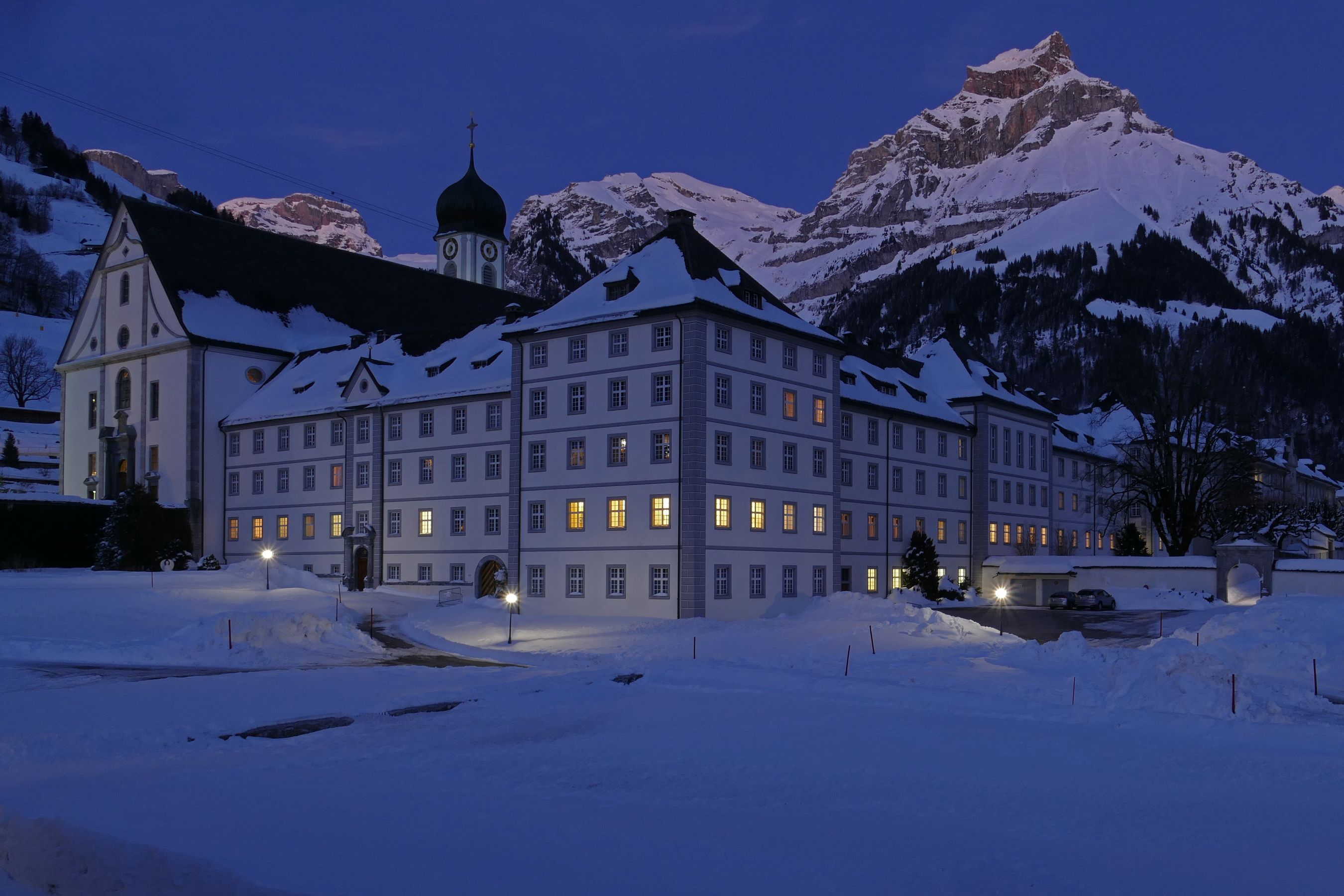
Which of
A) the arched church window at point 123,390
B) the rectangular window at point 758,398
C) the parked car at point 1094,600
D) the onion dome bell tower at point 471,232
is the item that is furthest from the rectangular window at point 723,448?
the onion dome bell tower at point 471,232

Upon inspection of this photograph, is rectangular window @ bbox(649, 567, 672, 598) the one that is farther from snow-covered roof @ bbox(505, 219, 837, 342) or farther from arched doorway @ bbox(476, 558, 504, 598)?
arched doorway @ bbox(476, 558, 504, 598)

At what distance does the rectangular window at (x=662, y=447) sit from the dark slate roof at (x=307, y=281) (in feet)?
74.6

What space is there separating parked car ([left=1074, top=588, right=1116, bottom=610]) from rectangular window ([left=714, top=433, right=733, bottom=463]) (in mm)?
24388

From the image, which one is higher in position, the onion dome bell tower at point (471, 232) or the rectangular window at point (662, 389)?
the onion dome bell tower at point (471, 232)

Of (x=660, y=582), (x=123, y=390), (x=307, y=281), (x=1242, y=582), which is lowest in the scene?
(x=1242, y=582)

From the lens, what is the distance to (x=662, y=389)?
45.8 metres

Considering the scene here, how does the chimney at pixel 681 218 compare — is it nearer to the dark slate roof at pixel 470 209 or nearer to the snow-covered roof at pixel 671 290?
the snow-covered roof at pixel 671 290

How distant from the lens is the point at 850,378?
200 feet

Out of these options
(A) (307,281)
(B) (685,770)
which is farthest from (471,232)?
(B) (685,770)

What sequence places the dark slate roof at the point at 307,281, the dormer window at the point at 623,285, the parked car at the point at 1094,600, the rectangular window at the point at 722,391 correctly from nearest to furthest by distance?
the rectangular window at the point at 722,391 → the dormer window at the point at 623,285 → the parked car at the point at 1094,600 → the dark slate roof at the point at 307,281

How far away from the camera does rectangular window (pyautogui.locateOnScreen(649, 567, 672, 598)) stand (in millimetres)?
44312

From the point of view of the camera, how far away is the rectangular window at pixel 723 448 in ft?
149

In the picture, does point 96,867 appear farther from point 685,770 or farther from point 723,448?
point 723,448

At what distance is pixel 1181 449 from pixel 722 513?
33.3 meters
